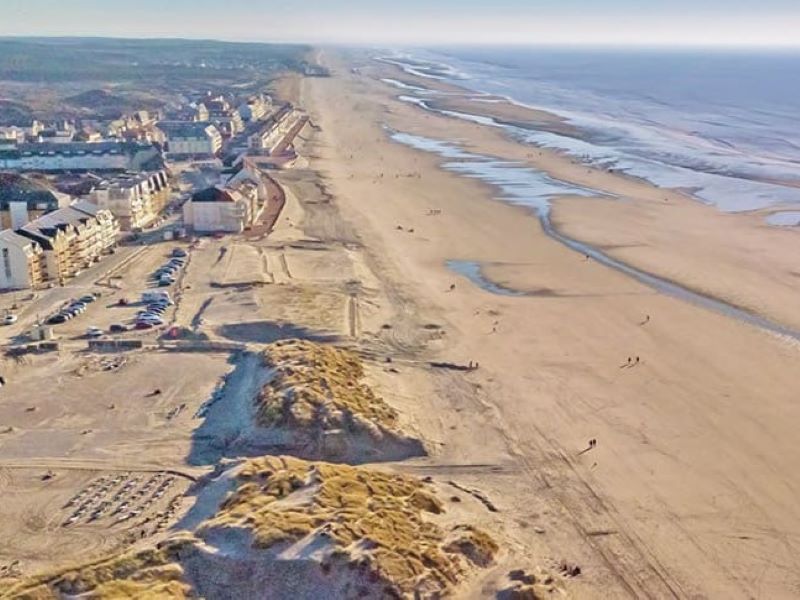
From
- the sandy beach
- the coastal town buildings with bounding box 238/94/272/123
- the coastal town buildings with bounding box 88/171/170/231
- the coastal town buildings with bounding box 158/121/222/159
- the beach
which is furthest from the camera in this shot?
the coastal town buildings with bounding box 238/94/272/123

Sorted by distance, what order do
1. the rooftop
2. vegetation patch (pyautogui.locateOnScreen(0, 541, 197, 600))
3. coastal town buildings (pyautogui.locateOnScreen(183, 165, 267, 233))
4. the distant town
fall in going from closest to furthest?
vegetation patch (pyautogui.locateOnScreen(0, 541, 197, 600)), the distant town, the rooftop, coastal town buildings (pyautogui.locateOnScreen(183, 165, 267, 233))

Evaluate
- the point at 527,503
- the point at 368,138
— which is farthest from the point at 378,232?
the point at 368,138

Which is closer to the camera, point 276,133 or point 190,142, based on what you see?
point 190,142

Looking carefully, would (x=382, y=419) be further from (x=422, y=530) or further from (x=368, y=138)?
(x=368, y=138)

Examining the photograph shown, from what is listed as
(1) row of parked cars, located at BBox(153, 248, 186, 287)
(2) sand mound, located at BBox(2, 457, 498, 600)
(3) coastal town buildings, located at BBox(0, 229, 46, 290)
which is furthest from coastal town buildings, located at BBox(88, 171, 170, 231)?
(2) sand mound, located at BBox(2, 457, 498, 600)

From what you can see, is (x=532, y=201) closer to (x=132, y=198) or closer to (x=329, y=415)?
(x=132, y=198)

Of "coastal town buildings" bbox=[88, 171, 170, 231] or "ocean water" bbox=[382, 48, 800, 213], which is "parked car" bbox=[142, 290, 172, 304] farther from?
"ocean water" bbox=[382, 48, 800, 213]

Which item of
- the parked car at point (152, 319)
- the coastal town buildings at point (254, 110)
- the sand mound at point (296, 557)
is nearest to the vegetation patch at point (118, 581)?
the sand mound at point (296, 557)

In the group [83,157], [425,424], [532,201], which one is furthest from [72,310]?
[83,157]
